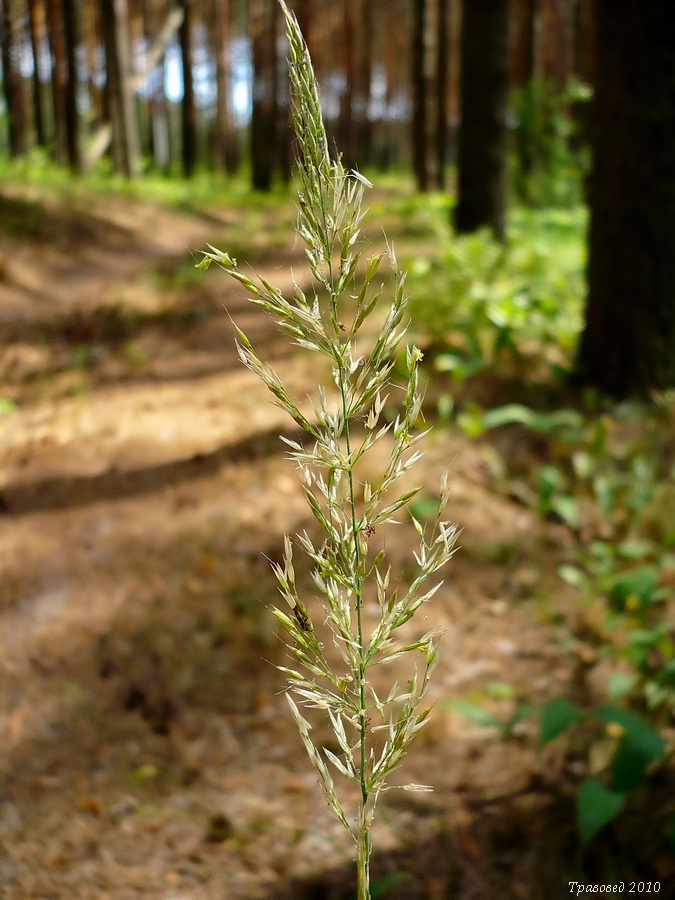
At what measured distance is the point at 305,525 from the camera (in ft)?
12.8

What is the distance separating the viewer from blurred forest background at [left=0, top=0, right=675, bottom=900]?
8.04ft

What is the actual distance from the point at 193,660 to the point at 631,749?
Answer: 169cm

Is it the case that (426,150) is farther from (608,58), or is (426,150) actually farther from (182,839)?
(182,839)

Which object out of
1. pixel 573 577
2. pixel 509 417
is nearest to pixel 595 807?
pixel 573 577

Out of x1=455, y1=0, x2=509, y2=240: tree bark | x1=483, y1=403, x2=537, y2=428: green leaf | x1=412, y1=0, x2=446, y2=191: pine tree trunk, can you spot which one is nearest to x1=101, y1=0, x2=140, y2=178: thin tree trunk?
x1=412, y1=0, x2=446, y2=191: pine tree trunk

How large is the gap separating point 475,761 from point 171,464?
2344 mm

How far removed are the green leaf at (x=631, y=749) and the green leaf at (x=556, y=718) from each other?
3.2 inches

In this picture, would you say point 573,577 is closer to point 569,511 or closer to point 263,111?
point 569,511

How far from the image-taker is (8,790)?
2250mm

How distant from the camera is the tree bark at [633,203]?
4590mm

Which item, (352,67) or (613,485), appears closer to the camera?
(613,485)

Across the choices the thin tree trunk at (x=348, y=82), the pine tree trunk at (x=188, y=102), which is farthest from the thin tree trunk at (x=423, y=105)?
the thin tree trunk at (x=348, y=82)

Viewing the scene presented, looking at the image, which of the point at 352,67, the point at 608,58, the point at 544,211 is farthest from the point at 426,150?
the point at 352,67

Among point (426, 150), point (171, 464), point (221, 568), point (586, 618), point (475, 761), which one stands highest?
point (426, 150)
